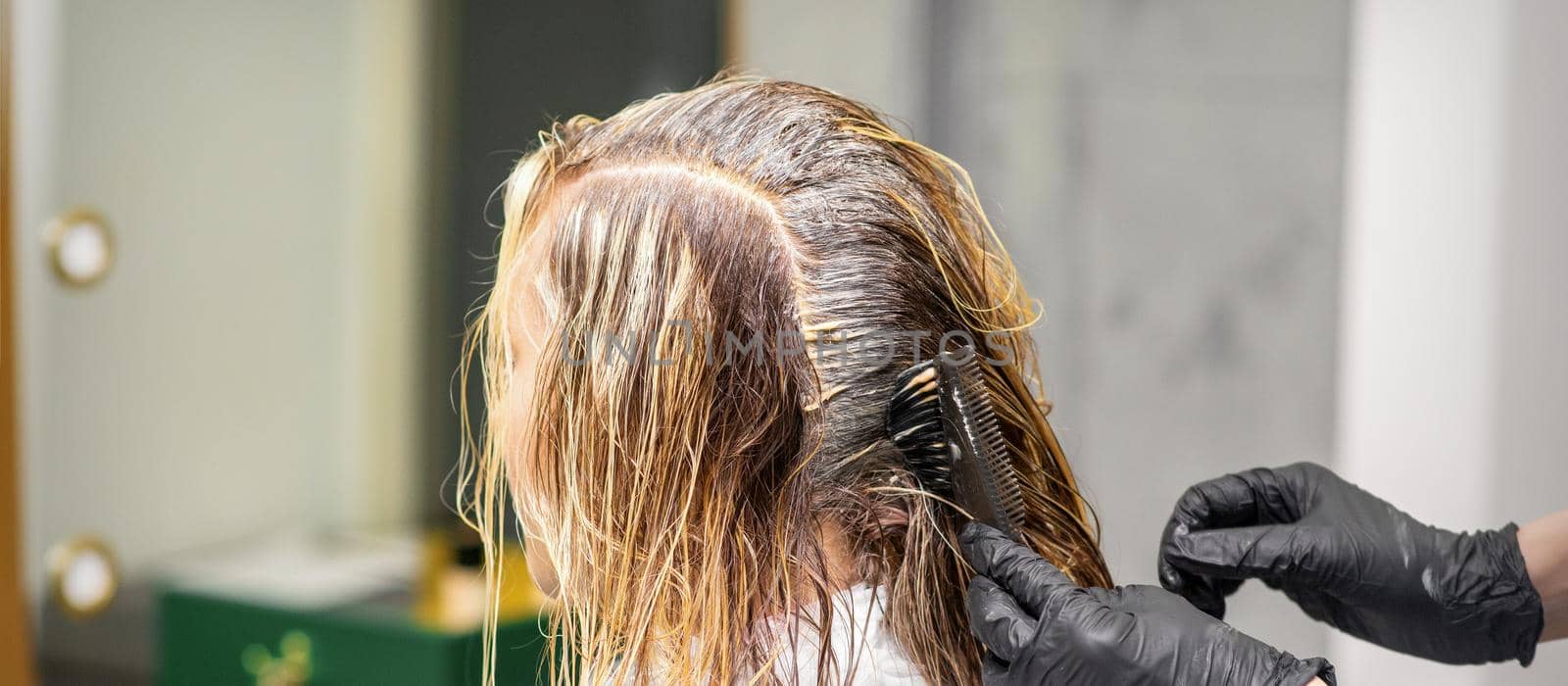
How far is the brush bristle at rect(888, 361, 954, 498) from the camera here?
0.74 m

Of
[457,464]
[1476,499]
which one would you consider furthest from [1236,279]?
[457,464]

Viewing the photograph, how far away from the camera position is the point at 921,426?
0.75 metres

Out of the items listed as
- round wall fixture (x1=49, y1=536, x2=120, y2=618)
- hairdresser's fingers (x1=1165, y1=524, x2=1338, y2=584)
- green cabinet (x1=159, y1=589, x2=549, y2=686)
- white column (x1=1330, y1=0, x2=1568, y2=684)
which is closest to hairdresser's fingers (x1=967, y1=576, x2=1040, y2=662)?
hairdresser's fingers (x1=1165, y1=524, x2=1338, y2=584)

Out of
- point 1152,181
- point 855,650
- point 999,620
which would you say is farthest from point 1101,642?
point 1152,181

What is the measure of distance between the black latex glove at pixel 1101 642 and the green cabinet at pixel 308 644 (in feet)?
1.74

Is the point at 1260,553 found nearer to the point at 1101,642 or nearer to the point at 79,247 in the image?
the point at 1101,642

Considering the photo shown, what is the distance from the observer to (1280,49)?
1.17m

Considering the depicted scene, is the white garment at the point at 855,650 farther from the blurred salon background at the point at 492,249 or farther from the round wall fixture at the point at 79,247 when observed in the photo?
the round wall fixture at the point at 79,247

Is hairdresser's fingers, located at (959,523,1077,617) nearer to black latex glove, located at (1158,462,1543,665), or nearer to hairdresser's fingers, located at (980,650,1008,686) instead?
hairdresser's fingers, located at (980,650,1008,686)

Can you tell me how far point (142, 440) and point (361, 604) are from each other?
26cm

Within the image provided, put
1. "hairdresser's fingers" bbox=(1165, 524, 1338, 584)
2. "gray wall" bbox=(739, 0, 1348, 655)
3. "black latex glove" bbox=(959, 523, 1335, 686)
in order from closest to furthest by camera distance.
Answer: "black latex glove" bbox=(959, 523, 1335, 686) → "hairdresser's fingers" bbox=(1165, 524, 1338, 584) → "gray wall" bbox=(739, 0, 1348, 655)

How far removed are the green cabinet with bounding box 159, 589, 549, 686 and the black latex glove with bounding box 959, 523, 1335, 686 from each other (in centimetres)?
53

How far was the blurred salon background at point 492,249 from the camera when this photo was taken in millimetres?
1040

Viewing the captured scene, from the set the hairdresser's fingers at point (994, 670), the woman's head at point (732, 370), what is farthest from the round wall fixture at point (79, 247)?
the hairdresser's fingers at point (994, 670)
